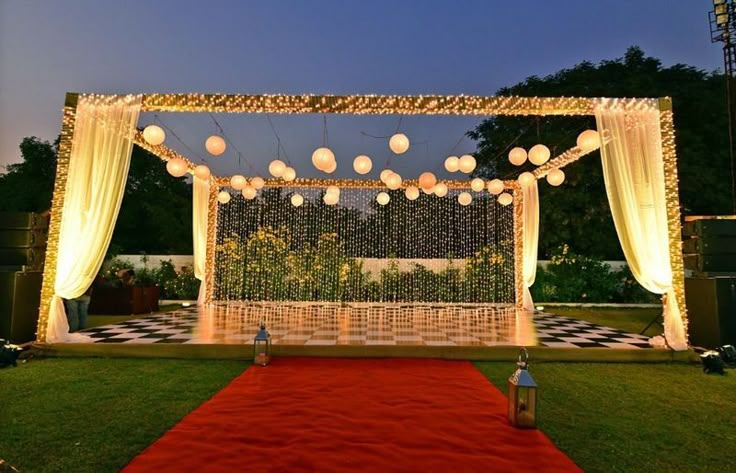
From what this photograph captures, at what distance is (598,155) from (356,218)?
7.75 metres

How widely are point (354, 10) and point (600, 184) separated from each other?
12.1 metres

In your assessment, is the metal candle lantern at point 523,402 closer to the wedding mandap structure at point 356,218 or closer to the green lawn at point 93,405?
the green lawn at point 93,405

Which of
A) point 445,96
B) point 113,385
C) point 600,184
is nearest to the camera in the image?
point 113,385

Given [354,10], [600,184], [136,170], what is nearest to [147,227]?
[136,170]

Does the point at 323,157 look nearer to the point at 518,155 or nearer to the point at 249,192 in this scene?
the point at 518,155

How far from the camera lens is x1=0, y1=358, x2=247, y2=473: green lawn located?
84.4 inches

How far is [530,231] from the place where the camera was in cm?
896

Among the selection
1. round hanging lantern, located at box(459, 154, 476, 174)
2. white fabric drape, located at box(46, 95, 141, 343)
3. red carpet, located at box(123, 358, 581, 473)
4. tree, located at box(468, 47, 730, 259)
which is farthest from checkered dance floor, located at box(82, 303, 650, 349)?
tree, located at box(468, 47, 730, 259)

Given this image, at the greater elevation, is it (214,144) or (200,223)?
(214,144)

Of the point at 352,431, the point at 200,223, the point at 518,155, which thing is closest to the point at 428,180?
the point at 518,155

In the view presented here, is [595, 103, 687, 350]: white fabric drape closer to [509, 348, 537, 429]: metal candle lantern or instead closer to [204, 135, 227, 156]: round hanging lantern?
[509, 348, 537, 429]: metal candle lantern

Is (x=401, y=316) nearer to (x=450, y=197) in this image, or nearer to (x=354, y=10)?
(x=450, y=197)

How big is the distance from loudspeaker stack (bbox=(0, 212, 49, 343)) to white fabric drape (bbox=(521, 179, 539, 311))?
8.42 m

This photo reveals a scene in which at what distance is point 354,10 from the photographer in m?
17.4
